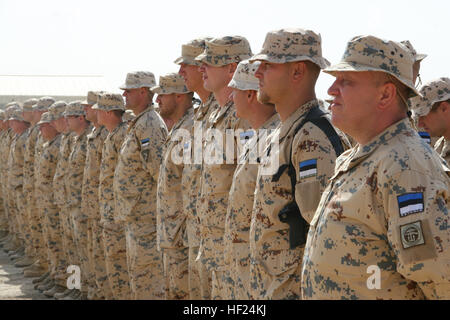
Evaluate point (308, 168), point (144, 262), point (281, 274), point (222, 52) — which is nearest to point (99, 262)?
point (144, 262)

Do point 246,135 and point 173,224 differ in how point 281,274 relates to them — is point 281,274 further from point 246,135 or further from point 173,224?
point 173,224

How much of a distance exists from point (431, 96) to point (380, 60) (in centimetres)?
308

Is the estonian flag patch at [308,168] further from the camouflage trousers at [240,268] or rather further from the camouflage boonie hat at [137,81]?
the camouflage boonie hat at [137,81]

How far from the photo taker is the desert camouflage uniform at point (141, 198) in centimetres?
696

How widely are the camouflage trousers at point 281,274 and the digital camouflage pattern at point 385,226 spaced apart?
599 millimetres

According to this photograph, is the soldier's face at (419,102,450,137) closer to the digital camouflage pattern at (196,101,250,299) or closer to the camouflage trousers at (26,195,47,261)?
the digital camouflage pattern at (196,101,250,299)

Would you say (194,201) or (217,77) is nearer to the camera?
(217,77)

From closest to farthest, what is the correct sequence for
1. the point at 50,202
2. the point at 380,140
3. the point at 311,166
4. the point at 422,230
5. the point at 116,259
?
the point at 422,230 → the point at 380,140 → the point at 311,166 → the point at 116,259 → the point at 50,202

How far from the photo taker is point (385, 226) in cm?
255

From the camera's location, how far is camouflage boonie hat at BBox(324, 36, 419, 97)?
2.72 m

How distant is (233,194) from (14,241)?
39.9 feet

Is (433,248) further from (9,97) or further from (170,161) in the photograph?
(9,97)

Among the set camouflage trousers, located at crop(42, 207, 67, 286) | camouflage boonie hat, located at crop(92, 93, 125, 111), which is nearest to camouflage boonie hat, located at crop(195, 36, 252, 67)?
camouflage boonie hat, located at crop(92, 93, 125, 111)
